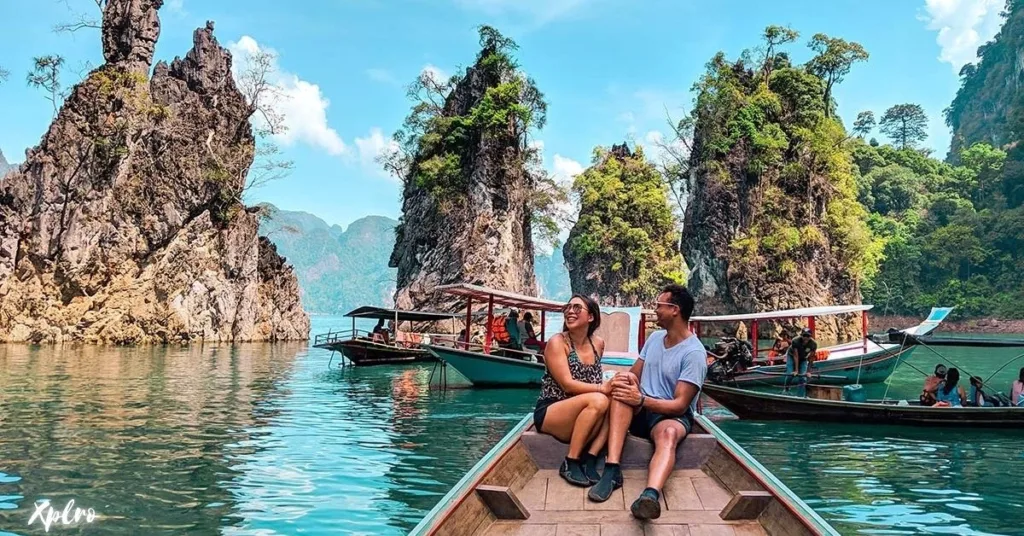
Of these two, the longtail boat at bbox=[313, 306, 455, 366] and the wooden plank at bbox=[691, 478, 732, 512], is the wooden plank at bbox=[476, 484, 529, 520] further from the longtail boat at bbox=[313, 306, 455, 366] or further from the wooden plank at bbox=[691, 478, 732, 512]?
the longtail boat at bbox=[313, 306, 455, 366]

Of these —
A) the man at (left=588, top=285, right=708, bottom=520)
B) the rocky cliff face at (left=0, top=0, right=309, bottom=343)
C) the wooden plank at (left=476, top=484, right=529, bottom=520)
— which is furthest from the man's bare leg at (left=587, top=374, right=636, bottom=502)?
the rocky cliff face at (left=0, top=0, right=309, bottom=343)

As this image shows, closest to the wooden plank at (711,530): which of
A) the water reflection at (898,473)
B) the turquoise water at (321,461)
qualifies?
the water reflection at (898,473)

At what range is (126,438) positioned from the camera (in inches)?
395

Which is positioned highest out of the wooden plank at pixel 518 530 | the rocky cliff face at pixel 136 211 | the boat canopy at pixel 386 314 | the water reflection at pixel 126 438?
the rocky cliff face at pixel 136 211

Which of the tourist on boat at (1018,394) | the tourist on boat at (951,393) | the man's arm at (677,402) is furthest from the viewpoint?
the tourist on boat at (951,393)

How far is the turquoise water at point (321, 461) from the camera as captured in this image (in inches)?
255

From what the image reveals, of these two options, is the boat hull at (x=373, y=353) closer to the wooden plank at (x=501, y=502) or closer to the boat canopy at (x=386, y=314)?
the boat canopy at (x=386, y=314)

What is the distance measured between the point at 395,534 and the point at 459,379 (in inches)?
577

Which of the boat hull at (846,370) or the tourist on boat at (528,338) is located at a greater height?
the tourist on boat at (528,338)

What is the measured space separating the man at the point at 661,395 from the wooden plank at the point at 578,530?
1.26 ft

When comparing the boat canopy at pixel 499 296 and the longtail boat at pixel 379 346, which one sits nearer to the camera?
the boat canopy at pixel 499 296

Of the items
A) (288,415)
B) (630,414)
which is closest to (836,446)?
(630,414)

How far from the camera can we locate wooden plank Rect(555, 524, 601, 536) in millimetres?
3779

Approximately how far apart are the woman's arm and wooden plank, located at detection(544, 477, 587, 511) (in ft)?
2.03
